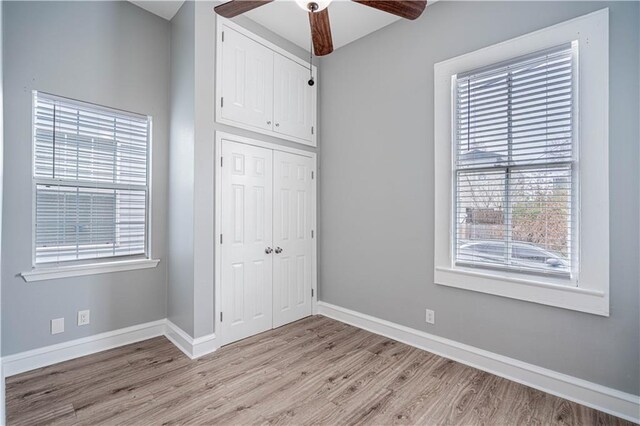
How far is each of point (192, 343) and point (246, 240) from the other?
102 cm

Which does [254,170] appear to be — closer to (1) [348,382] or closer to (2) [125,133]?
(2) [125,133]

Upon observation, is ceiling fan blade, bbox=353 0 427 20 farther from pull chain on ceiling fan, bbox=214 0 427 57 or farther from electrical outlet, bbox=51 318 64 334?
electrical outlet, bbox=51 318 64 334

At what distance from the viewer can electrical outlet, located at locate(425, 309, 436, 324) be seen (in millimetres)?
2789

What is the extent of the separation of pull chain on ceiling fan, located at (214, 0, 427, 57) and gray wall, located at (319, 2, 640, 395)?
110cm

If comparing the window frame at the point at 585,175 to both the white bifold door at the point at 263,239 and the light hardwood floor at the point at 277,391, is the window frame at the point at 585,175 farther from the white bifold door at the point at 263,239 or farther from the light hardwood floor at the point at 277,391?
the white bifold door at the point at 263,239

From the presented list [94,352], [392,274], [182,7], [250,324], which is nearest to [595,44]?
[392,274]

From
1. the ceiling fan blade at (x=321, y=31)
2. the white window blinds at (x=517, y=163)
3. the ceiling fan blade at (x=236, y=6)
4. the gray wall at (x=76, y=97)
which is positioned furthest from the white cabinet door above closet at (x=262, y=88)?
the white window blinds at (x=517, y=163)

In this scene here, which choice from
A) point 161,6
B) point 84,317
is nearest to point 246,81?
point 161,6

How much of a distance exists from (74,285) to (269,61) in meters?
2.79

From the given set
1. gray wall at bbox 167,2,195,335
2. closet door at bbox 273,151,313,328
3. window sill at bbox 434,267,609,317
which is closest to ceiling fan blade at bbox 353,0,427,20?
gray wall at bbox 167,2,195,335

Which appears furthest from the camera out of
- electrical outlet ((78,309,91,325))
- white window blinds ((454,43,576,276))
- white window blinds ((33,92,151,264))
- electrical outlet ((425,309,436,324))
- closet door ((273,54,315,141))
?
closet door ((273,54,315,141))

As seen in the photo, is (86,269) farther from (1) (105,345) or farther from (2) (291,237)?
(2) (291,237)

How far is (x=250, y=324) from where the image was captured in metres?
3.07

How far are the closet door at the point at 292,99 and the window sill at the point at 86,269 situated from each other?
1903 mm
